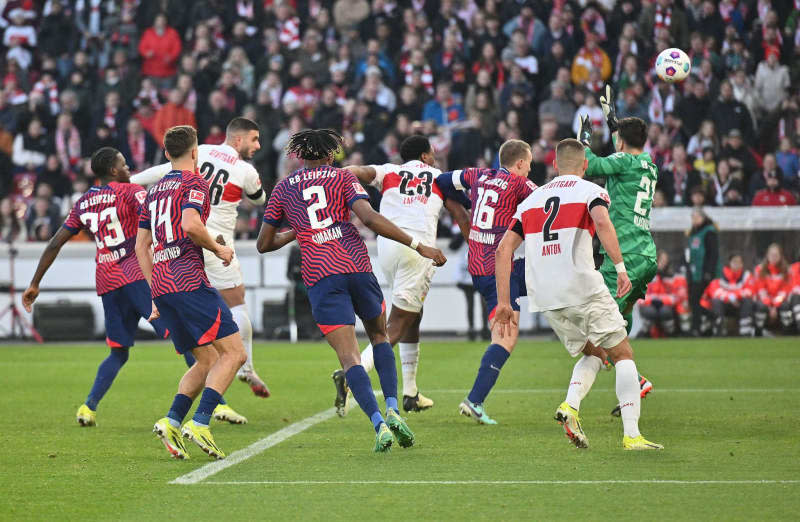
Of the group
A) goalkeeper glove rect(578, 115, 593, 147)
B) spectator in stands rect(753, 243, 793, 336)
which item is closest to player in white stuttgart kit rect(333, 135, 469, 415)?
goalkeeper glove rect(578, 115, 593, 147)

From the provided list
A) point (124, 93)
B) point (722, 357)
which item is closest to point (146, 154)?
point (124, 93)

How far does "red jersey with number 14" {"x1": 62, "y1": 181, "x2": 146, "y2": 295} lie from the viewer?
10.1 meters

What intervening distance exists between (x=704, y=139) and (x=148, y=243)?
46.6ft

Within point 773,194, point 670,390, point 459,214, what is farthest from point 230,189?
point 773,194

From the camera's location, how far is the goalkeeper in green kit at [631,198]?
31.8ft

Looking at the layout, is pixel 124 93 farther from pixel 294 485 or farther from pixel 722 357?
pixel 294 485

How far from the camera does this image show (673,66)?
11258mm

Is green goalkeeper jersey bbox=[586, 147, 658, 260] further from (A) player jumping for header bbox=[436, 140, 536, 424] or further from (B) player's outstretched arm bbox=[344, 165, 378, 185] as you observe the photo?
(B) player's outstretched arm bbox=[344, 165, 378, 185]

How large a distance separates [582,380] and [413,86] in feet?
46.8

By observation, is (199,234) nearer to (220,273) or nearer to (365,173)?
(365,173)

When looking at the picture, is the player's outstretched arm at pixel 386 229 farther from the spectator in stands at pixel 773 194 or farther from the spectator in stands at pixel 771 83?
the spectator in stands at pixel 771 83

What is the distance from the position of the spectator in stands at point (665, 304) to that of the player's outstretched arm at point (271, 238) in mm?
11882

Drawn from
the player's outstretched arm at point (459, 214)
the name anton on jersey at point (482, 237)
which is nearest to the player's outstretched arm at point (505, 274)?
the name anton on jersey at point (482, 237)

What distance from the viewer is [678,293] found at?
1955 cm
